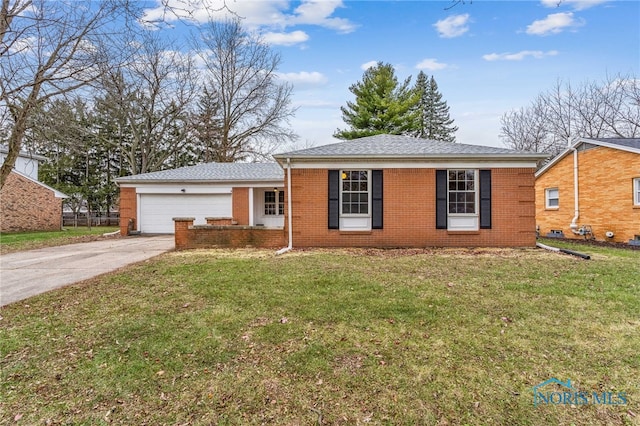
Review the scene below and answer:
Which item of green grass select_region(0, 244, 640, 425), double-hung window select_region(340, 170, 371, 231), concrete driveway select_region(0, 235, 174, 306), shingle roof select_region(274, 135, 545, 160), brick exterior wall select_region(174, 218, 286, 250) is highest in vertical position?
shingle roof select_region(274, 135, 545, 160)

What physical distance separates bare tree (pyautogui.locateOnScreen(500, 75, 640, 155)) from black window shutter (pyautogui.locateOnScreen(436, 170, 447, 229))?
1612cm

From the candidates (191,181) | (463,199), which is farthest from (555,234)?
(191,181)

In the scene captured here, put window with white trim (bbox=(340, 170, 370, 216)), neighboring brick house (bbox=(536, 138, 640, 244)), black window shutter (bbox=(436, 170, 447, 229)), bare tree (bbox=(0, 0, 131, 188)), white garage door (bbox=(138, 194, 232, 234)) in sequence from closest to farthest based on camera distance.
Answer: bare tree (bbox=(0, 0, 131, 188)) < black window shutter (bbox=(436, 170, 447, 229)) < window with white trim (bbox=(340, 170, 370, 216)) < neighboring brick house (bbox=(536, 138, 640, 244)) < white garage door (bbox=(138, 194, 232, 234))

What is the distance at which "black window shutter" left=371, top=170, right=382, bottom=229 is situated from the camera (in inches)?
403

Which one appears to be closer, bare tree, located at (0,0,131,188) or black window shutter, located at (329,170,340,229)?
bare tree, located at (0,0,131,188)

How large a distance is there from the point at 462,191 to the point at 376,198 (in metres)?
2.73

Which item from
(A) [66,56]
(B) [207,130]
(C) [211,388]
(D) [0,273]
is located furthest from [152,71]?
(C) [211,388]

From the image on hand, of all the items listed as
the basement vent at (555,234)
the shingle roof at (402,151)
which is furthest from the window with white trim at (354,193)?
the basement vent at (555,234)

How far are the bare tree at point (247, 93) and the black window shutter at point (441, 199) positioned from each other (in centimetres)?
1990

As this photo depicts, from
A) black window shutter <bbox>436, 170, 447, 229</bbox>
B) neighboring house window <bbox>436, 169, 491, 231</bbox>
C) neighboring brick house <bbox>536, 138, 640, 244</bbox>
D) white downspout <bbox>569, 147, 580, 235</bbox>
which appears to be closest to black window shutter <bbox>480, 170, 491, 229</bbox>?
neighboring house window <bbox>436, 169, 491, 231</bbox>

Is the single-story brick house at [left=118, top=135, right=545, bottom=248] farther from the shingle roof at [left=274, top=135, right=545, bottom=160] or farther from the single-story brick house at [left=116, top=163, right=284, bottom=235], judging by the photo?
the single-story brick house at [left=116, top=163, right=284, bottom=235]

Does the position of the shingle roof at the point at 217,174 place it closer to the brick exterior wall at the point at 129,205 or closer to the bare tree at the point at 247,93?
the brick exterior wall at the point at 129,205

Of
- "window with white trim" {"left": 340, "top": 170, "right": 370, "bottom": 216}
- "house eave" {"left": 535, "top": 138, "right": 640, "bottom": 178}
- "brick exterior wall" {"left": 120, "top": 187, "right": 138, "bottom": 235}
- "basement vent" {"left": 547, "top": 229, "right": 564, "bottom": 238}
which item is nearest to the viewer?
"window with white trim" {"left": 340, "top": 170, "right": 370, "bottom": 216}

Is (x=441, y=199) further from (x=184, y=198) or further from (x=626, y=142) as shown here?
(x=184, y=198)
